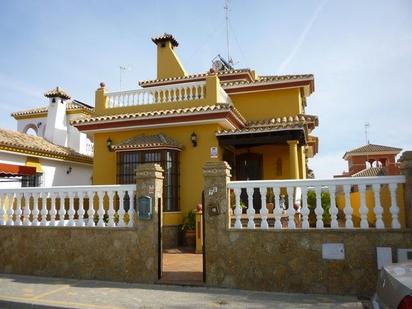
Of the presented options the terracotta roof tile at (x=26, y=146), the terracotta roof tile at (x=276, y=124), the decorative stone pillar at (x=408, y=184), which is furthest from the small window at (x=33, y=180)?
the decorative stone pillar at (x=408, y=184)

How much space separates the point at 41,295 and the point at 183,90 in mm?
8034

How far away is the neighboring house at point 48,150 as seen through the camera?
12.7 meters

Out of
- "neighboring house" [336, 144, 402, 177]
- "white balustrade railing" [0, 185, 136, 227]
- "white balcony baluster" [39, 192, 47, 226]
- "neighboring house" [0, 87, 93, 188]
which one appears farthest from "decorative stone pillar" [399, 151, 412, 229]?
"neighboring house" [336, 144, 402, 177]

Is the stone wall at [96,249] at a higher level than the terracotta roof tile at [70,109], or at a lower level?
lower

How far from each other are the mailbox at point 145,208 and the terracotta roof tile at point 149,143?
4334 mm

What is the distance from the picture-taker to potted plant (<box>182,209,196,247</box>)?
10.1 m

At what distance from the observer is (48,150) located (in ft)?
46.5

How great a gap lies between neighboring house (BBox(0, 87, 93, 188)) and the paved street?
22.1 ft

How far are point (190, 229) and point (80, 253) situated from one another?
3.85 m

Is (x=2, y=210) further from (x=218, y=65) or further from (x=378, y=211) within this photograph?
(x=218, y=65)

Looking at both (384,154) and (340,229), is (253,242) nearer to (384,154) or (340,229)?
(340,229)

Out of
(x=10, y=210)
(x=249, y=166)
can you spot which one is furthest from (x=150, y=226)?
(x=249, y=166)

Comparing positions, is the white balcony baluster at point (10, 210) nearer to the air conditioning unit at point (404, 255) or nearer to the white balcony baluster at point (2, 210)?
the white balcony baluster at point (2, 210)

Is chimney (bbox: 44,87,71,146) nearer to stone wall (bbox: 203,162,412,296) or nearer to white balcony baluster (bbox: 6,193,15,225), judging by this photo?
white balcony baluster (bbox: 6,193,15,225)
